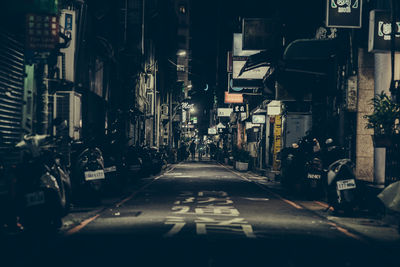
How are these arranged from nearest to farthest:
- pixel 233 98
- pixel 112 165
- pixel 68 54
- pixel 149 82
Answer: pixel 112 165 → pixel 68 54 → pixel 149 82 → pixel 233 98

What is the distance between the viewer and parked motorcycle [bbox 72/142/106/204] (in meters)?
14.2

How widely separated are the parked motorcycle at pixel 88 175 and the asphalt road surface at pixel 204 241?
2.13ft

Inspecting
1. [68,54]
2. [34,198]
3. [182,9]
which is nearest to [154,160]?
[68,54]

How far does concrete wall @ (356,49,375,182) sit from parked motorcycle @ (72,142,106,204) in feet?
27.4

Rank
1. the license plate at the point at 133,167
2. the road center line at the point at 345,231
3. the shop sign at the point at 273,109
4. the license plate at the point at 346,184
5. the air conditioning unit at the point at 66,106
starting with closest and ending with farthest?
the road center line at the point at 345,231 → the license plate at the point at 346,184 → the air conditioning unit at the point at 66,106 → the license plate at the point at 133,167 → the shop sign at the point at 273,109

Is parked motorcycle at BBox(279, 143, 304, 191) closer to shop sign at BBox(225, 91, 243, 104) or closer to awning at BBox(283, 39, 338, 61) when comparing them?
awning at BBox(283, 39, 338, 61)

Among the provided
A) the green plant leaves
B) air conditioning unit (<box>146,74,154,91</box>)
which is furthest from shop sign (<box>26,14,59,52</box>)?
air conditioning unit (<box>146,74,154,91</box>)

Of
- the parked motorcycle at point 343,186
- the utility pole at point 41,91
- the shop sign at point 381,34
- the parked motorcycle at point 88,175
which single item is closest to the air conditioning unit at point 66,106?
the utility pole at point 41,91

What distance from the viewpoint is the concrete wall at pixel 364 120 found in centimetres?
1806

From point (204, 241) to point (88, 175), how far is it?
571 cm

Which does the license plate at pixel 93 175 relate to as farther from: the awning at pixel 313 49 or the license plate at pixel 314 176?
the awning at pixel 313 49

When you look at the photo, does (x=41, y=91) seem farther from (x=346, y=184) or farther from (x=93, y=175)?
(x=346, y=184)

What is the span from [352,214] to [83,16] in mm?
13281

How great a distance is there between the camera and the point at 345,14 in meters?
17.1
